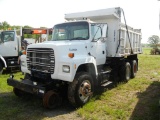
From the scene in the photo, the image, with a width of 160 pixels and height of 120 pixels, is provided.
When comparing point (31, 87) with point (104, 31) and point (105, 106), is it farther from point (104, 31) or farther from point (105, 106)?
point (104, 31)

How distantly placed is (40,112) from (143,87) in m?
4.87

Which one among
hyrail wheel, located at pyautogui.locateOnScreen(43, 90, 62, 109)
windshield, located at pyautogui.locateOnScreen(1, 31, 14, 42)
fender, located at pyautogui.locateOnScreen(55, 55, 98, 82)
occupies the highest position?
windshield, located at pyautogui.locateOnScreen(1, 31, 14, 42)

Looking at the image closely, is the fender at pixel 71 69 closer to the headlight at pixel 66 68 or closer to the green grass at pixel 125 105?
the headlight at pixel 66 68

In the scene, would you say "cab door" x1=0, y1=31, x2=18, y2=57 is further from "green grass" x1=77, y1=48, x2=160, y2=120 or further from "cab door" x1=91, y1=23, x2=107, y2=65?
"green grass" x1=77, y1=48, x2=160, y2=120

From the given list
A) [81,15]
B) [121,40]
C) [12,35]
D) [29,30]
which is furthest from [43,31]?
[121,40]

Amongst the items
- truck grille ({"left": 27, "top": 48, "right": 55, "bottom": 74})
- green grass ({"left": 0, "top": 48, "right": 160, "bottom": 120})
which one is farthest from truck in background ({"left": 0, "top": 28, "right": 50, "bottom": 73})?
truck grille ({"left": 27, "top": 48, "right": 55, "bottom": 74})

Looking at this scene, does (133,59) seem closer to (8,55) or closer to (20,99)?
(20,99)

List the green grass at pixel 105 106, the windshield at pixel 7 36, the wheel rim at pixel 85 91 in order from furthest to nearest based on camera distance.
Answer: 1. the windshield at pixel 7 36
2. the wheel rim at pixel 85 91
3. the green grass at pixel 105 106

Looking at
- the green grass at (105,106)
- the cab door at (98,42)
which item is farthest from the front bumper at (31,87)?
the cab door at (98,42)

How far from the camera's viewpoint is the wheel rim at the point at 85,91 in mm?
5544

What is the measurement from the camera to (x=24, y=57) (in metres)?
6.31

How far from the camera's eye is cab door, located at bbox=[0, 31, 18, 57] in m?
11.4

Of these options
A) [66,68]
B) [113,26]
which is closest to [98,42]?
[113,26]

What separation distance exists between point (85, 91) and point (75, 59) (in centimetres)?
113
